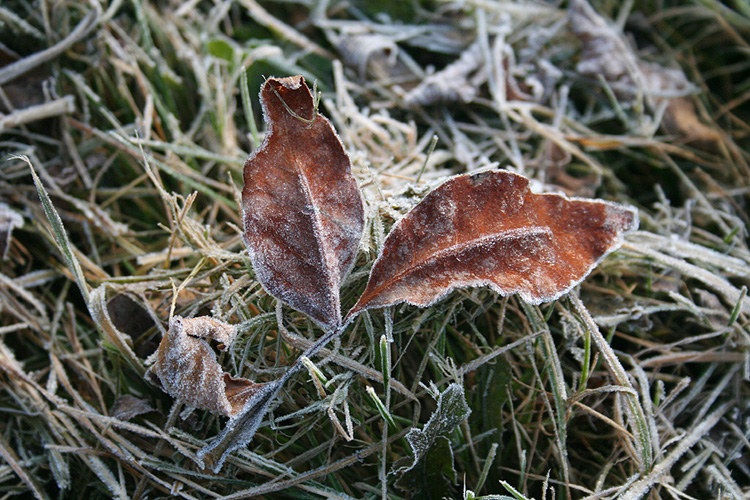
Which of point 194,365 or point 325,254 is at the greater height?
point 325,254

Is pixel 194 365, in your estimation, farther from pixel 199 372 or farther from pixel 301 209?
pixel 301 209

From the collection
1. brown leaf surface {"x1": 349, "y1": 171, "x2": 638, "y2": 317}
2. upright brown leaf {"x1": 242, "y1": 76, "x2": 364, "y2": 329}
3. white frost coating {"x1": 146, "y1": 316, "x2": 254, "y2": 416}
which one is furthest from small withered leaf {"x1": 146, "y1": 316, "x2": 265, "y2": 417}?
brown leaf surface {"x1": 349, "y1": 171, "x2": 638, "y2": 317}

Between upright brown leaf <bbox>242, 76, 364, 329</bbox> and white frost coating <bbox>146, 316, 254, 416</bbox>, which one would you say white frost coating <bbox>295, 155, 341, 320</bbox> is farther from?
white frost coating <bbox>146, 316, 254, 416</bbox>

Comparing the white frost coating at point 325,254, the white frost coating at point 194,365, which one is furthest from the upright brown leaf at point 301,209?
the white frost coating at point 194,365

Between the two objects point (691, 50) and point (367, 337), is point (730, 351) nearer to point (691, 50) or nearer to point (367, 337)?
point (367, 337)

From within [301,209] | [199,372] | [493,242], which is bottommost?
[199,372]

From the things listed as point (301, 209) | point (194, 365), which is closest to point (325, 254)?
point (301, 209)

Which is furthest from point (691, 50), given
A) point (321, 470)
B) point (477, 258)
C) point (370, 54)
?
point (321, 470)
